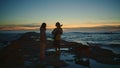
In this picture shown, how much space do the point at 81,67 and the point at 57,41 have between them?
8.34ft

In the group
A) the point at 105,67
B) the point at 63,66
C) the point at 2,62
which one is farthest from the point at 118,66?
the point at 2,62

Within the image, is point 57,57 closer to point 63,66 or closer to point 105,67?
point 63,66

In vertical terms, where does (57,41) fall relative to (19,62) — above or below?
above

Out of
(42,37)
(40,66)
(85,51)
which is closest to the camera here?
(40,66)

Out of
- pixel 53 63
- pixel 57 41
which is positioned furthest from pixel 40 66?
pixel 57 41

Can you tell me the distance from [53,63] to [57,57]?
132 cm

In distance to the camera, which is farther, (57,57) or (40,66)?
(57,57)

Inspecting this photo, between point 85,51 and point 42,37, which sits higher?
point 42,37

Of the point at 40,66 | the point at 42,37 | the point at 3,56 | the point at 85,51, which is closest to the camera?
the point at 40,66

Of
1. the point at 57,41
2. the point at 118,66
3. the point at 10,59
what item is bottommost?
the point at 118,66

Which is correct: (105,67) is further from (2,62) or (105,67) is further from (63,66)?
(2,62)

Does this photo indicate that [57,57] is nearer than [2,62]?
No

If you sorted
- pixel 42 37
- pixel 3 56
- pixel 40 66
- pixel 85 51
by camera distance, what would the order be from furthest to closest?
pixel 85 51 < pixel 3 56 < pixel 42 37 < pixel 40 66

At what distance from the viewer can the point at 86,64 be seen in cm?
1272
